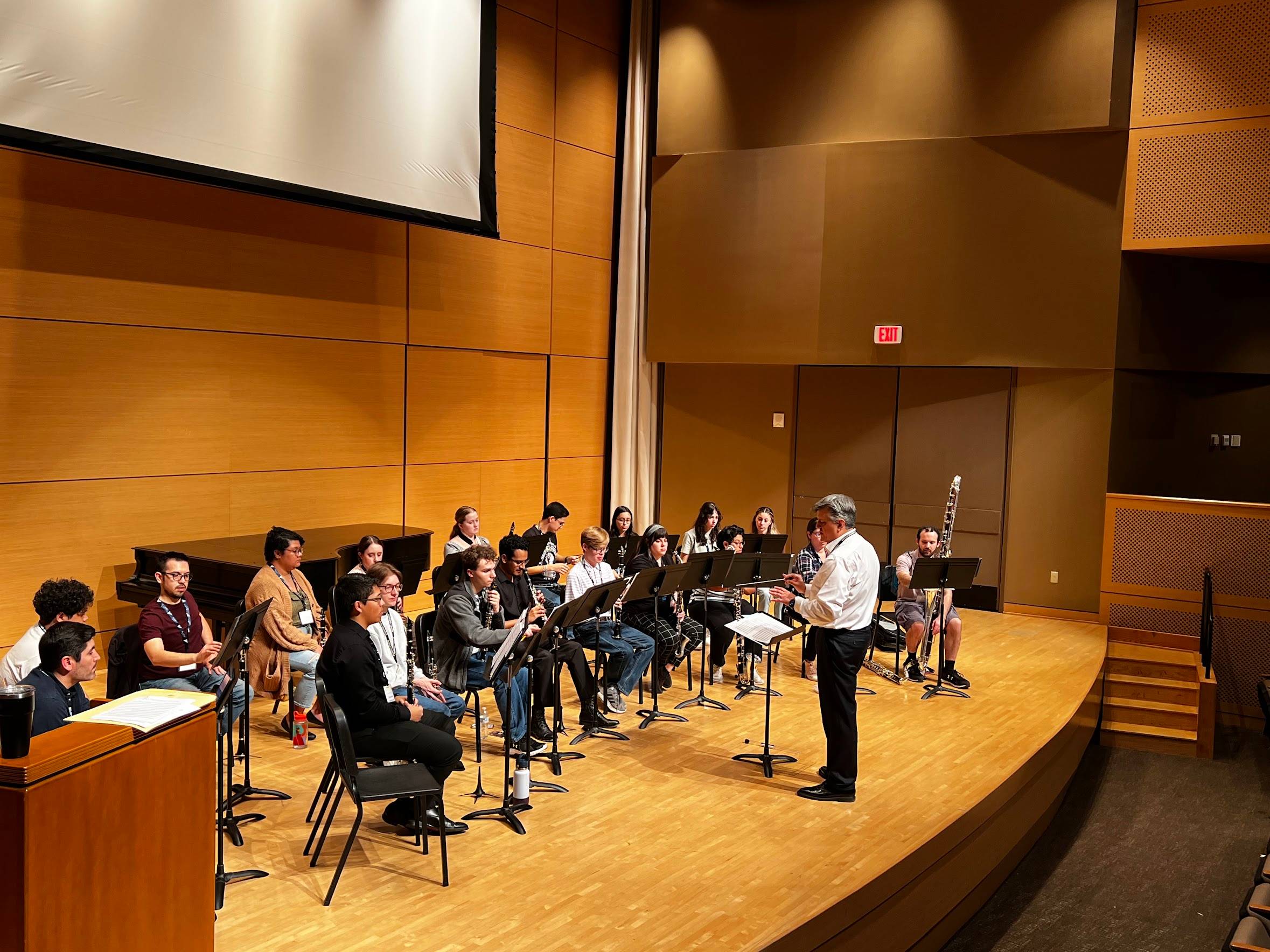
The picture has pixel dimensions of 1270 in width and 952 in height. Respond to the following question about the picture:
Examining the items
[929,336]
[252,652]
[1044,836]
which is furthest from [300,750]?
[929,336]

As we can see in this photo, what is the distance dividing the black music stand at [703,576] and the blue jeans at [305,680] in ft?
7.15

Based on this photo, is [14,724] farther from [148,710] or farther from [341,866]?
[341,866]

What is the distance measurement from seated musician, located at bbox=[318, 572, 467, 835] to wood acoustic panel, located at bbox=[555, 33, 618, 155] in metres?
7.14

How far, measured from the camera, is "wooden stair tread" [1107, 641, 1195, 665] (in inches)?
345

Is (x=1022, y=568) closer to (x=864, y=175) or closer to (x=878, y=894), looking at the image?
(x=864, y=175)

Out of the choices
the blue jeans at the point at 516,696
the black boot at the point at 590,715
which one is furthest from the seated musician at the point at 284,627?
the black boot at the point at 590,715

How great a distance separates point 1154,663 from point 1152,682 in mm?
258

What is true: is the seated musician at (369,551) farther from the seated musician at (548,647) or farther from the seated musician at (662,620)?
the seated musician at (662,620)

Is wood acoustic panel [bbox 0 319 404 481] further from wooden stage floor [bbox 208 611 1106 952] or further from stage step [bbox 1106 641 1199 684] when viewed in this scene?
stage step [bbox 1106 641 1199 684]

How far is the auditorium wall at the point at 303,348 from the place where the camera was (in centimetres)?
671

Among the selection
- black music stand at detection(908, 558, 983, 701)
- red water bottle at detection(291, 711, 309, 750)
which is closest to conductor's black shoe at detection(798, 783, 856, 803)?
black music stand at detection(908, 558, 983, 701)

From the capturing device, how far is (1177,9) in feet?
29.9

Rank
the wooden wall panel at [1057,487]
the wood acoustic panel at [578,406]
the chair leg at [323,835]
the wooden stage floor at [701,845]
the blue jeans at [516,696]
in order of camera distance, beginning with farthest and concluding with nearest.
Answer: the wood acoustic panel at [578,406]
the wooden wall panel at [1057,487]
the blue jeans at [516,696]
the chair leg at [323,835]
the wooden stage floor at [701,845]

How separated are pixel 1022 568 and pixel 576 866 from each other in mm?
6794
